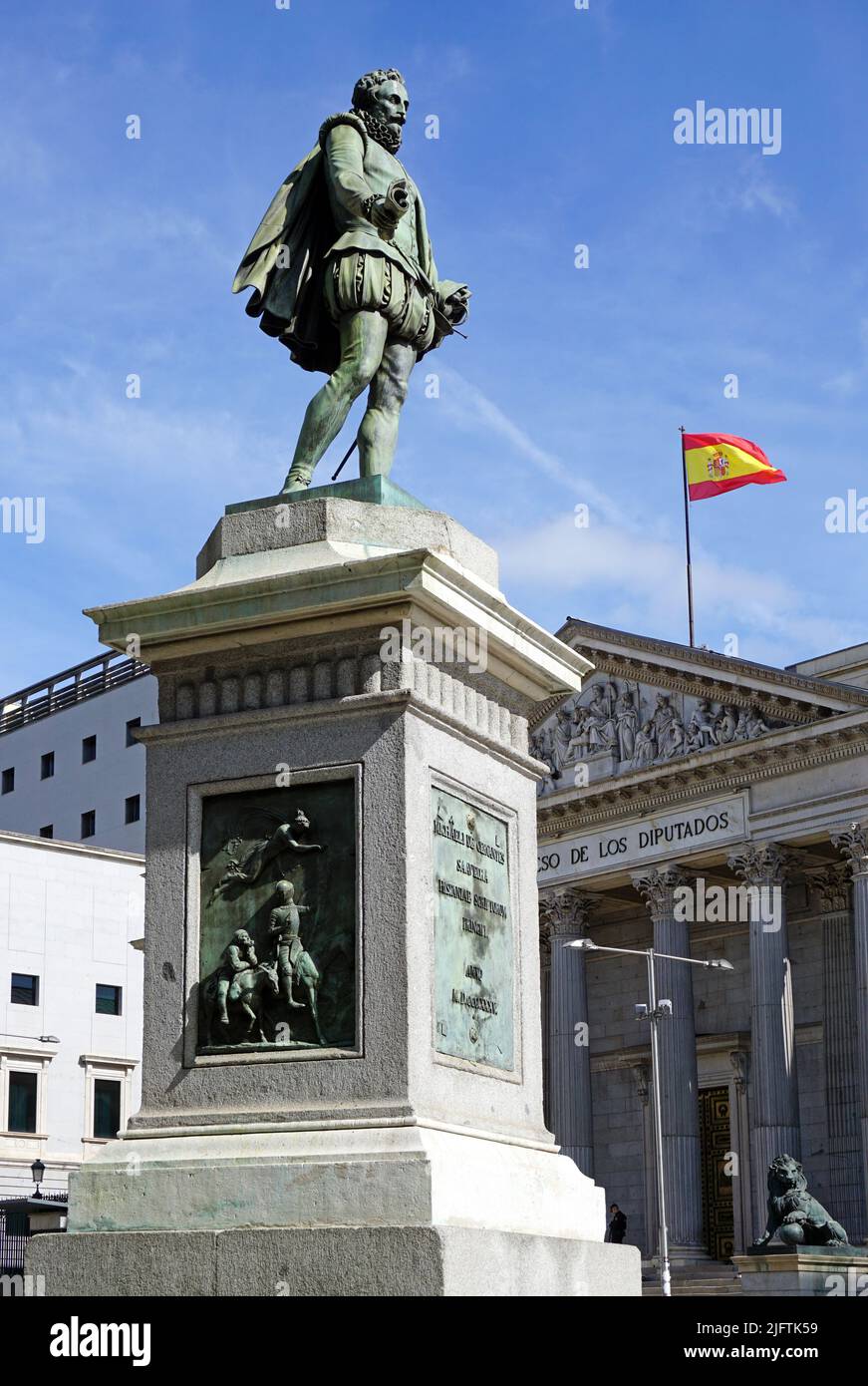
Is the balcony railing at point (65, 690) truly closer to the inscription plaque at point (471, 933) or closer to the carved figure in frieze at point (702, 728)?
the carved figure in frieze at point (702, 728)

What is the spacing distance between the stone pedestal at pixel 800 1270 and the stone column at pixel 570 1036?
71.6 ft

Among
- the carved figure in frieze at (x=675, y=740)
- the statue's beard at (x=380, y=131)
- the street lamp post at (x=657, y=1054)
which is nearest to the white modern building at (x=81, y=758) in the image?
the carved figure in frieze at (x=675, y=740)

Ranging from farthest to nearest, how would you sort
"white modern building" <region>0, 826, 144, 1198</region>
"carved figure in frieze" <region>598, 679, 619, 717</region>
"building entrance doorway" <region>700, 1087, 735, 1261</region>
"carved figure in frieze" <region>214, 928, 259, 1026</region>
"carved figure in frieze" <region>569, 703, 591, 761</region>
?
"white modern building" <region>0, 826, 144, 1198</region> < "carved figure in frieze" <region>569, 703, 591, 761</region> < "carved figure in frieze" <region>598, 679, 619, 717</region> < "building entrance doorway" <region>700, 1087, 735, 1261</region> < "carved figure in frieze" <region>214, 928, 259, 1026</region>

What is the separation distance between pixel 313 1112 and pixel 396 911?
34.4 inches

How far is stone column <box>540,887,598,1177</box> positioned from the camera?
58469mm

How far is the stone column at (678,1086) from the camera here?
175 ft

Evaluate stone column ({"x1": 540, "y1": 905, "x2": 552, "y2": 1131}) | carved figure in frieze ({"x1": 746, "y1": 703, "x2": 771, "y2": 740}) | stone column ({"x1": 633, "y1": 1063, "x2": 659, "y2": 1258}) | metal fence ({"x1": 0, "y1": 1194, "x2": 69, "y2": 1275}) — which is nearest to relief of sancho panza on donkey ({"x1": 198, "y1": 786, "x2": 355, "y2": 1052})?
metal fence ({"x1": 0, "y1": 1194, "x2": 69, "y2": 1275})

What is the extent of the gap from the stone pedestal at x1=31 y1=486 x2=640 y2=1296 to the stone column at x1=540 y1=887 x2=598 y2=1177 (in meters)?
49.7

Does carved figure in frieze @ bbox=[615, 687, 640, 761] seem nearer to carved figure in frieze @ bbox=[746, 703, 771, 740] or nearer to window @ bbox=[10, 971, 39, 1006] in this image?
carved figure in frieze @ bbox=[746, 703, 771, 740]

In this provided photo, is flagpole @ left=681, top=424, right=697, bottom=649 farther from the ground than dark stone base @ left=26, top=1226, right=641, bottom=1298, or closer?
farther from the ground

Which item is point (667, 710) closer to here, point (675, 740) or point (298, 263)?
point (675, 740)

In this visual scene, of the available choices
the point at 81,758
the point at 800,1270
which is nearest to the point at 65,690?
the point at 81,758
